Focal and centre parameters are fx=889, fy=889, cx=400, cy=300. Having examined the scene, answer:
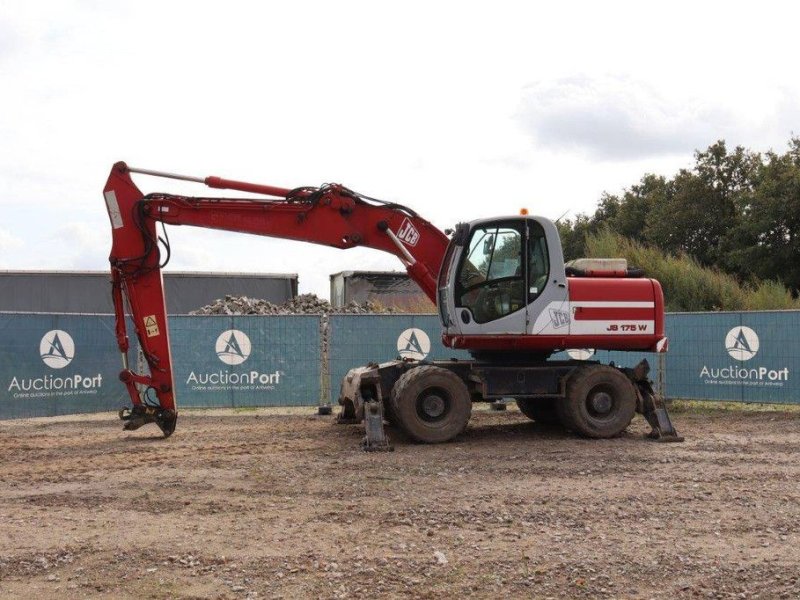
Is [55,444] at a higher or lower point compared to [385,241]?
lower

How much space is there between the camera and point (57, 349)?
50.5 ft

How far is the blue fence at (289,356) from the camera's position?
15188 mm

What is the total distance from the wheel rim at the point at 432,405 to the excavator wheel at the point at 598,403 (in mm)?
1694

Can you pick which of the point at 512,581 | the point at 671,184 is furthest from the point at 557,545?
the point at 671,184

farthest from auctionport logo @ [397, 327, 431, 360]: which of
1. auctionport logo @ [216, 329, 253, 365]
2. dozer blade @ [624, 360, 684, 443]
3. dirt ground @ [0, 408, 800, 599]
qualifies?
dozer blade @ [624, 360, 684, 443]

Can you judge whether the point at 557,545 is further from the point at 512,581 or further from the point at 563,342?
the point at 563,342

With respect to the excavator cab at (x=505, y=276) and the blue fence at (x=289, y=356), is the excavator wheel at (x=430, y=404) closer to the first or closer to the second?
the excavator cab at (x=505, y=276)

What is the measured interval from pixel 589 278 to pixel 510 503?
4857mm

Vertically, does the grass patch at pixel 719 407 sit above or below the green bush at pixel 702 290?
below

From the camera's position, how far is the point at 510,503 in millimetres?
8070

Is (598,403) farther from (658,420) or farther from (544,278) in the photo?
(544,278)

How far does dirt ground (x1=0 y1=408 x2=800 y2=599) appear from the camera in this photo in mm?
5859

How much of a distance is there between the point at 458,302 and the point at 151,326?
13.7ft

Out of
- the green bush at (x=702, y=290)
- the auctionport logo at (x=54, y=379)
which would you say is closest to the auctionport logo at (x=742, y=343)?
the green bush at (x=702, y=290)
